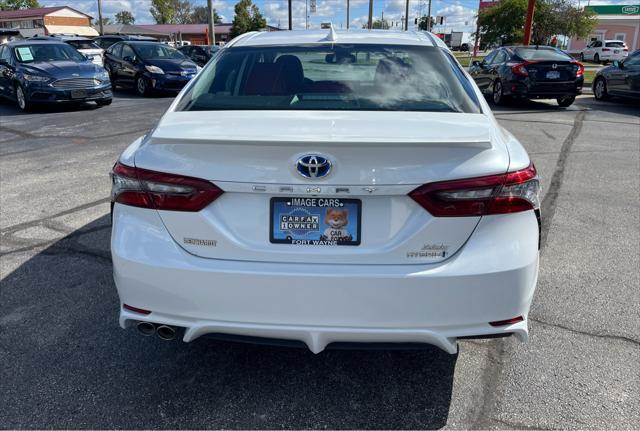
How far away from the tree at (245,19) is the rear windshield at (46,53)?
64592 millimetres

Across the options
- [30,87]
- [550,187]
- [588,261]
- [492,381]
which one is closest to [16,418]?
[492,381]

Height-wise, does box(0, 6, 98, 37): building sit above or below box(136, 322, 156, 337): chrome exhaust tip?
above

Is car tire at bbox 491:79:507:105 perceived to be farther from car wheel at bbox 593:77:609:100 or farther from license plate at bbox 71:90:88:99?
license plate at bbox 71:90:88:99

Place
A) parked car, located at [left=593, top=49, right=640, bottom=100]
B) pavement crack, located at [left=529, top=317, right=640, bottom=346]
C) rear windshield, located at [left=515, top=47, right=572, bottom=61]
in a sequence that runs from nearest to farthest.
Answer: pavement crack, located at [left=529, top=317, right=640, bottom=346], parked car, located at [left=593, top=49, right=640, bottom=100], rear windshield, located at [left=515, top=47, right=572, bottom=61]

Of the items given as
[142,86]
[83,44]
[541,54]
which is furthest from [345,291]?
[83,44]

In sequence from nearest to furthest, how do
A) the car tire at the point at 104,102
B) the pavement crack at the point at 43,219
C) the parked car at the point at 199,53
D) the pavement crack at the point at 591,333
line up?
the pavement crack at the point at 591,333
the pavement crack at the point at 43,219
the car tire at the point at 104,102
the parked car at the point at 199,53

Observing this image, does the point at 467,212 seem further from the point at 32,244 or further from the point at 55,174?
the point at 55,174

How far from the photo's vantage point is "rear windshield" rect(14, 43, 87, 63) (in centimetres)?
1359

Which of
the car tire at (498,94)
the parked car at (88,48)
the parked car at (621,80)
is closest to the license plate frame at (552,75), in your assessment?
the car tire at (498,94)

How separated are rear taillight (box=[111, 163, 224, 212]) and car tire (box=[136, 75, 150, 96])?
15194mm

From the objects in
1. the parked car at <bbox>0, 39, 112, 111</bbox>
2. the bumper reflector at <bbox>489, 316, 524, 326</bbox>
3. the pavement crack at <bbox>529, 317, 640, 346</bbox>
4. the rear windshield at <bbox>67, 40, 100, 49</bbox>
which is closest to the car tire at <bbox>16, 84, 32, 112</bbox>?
the parked car at <bbox>0, 39, 112, 111</bbox>

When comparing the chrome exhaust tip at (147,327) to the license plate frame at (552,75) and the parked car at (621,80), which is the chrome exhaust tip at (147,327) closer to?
the license plate frame at (552,75)

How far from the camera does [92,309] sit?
142 inches

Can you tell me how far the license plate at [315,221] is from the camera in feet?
7.59
